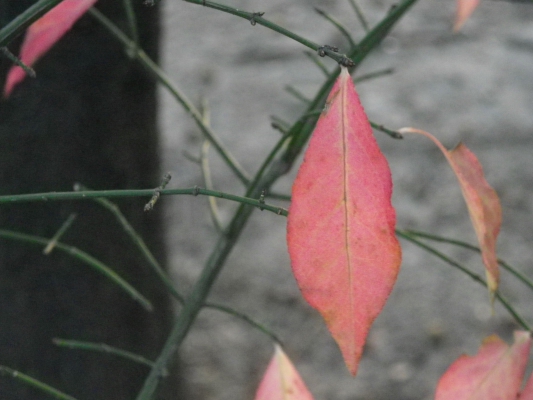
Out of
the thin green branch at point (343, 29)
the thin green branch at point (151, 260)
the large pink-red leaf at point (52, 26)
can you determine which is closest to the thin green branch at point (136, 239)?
the thin green branch at point (151, 260)

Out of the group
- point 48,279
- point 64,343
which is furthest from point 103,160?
point 64,343

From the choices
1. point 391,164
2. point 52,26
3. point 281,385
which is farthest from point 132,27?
point 391,164

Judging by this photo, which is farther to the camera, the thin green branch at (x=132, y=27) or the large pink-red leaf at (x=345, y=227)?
the thin green branch at (x=132, y=27)

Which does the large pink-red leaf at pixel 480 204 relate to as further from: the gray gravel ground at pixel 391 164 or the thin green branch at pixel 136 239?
the gray gravel ground at pixel 391 164

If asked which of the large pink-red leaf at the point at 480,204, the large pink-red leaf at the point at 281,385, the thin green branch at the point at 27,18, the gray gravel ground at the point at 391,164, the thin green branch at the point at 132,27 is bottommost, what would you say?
the large pink-red leaf at the point at 281,385

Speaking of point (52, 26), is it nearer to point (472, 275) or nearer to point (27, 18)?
point (27, 18)

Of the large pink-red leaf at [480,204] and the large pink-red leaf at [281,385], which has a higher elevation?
the large pink-red leaf at [480,204]

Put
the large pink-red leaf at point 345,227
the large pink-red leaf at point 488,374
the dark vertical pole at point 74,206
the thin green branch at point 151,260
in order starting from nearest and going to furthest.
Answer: the large pink-red leaf at point 345,227, the large pink-red leaf at point 488,374, the thin green branch at point 151,260, the dark vertical pole at point 74,206
